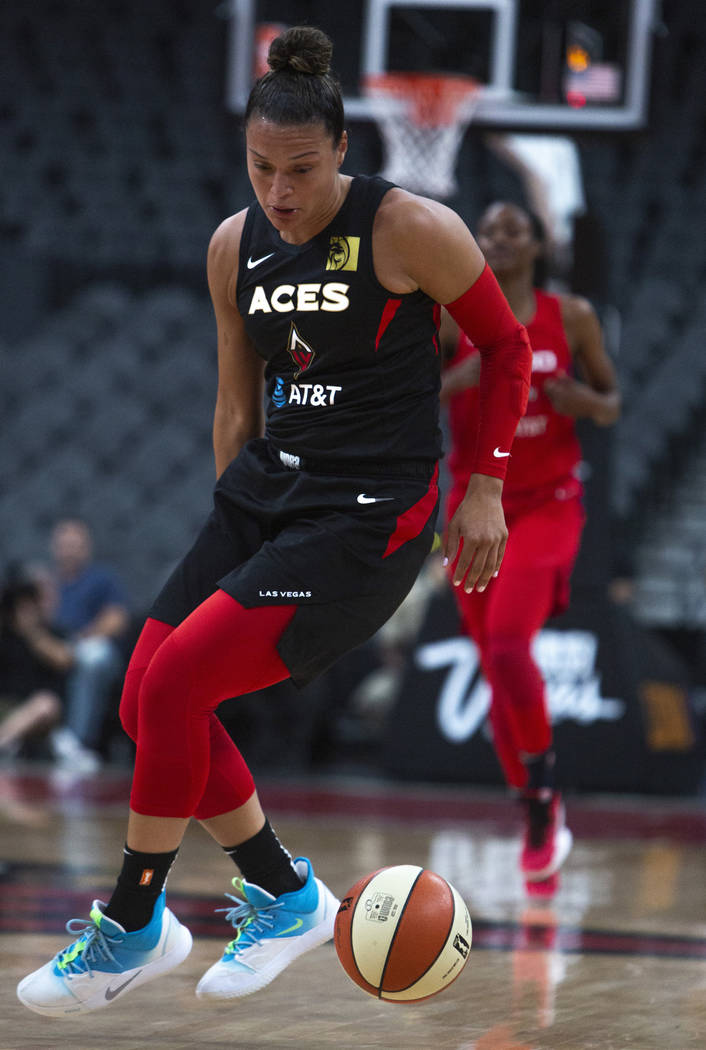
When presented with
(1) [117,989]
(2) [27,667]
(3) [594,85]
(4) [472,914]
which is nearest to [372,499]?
(1) [117,989]

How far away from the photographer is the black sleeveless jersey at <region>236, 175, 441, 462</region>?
2.95 meters

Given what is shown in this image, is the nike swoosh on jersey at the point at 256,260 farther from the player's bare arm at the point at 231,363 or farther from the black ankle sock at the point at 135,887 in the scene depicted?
the black ankle sock at the point at 135,887

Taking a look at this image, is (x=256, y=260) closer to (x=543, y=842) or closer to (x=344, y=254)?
(x=344, y=254)

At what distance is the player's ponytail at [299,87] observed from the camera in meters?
2.84

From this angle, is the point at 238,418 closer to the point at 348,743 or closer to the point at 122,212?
the point at 348,743

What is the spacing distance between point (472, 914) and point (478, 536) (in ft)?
5.73

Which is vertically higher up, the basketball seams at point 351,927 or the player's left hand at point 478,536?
the player's left hand at point 478,536

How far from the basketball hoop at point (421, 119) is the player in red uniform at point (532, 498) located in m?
3.34

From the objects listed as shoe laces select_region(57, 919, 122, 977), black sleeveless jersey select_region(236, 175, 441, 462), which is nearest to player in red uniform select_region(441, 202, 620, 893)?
black sleeveless jersey select_region(236, 175, 441, 462)

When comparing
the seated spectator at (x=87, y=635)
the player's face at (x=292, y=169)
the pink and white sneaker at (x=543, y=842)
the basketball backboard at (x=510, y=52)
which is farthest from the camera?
the seated spectator at (x=87, y=635)

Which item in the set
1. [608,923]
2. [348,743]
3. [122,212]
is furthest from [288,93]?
[122,212]

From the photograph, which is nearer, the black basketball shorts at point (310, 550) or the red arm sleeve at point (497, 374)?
the black basketball shorts at point (310, 550)

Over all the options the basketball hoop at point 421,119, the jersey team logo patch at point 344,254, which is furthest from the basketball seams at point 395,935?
the basketball hoop at point 421,119

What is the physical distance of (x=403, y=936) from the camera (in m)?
2.99
